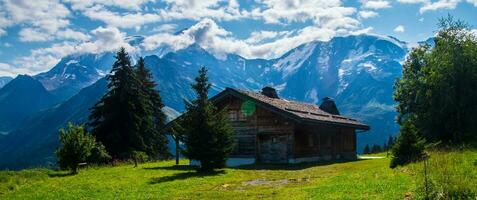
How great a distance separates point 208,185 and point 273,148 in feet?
55.0

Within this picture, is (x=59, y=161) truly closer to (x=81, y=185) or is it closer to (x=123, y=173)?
(x=123, y=173)

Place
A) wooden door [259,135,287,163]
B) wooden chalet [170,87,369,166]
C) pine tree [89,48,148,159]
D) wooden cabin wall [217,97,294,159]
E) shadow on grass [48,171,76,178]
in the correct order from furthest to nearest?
pine tree [89,48,148,159]
wooden door [259,135,287,163]
wooden cabin wall [217,97,294,159]
wooden chalet [170,87,369,166]
shadow on grass [48,171,76,178]

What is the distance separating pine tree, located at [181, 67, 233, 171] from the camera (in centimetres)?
2911

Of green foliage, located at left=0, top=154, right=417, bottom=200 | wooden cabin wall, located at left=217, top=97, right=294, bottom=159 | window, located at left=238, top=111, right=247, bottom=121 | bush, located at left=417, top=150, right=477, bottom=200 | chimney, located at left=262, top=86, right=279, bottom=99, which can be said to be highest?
chimney, located at left=262, top=86, right=279, bottom=99

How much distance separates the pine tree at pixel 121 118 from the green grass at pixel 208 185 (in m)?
18.7

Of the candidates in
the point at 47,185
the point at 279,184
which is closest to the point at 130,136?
the point at 47,185

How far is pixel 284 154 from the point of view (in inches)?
1507

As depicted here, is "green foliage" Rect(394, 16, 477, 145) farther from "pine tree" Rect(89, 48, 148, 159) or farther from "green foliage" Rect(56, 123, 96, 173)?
"pine tree" Rect(89, 48, 148, 159)

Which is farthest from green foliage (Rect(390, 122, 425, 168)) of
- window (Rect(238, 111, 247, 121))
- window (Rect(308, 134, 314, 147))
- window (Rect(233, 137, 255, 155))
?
window (Rect(238, 111, 247, 121))

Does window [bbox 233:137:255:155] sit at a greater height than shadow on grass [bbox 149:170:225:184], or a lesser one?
greater

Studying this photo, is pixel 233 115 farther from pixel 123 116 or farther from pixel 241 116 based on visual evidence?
pixel 123 116

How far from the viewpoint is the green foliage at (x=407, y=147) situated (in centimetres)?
2383

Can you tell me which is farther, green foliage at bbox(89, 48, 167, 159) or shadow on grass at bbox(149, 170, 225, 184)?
green foliage at bbox(89, 48, 167, 159)

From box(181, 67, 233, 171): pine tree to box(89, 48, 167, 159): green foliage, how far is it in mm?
19528
